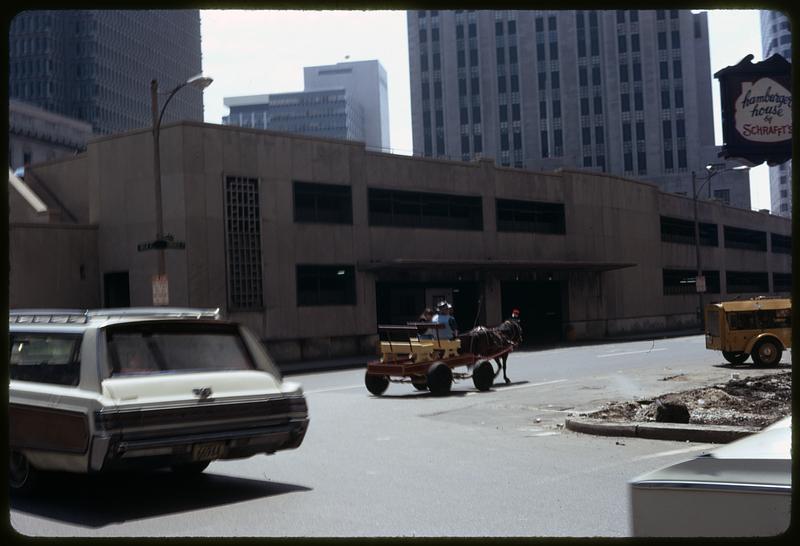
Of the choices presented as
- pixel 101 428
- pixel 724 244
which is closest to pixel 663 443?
pixel 101 428

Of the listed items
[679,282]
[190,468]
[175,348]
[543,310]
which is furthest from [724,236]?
[175,348]

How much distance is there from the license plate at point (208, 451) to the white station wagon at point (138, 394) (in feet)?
0.03

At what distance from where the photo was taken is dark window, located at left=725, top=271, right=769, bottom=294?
66269 millimetres

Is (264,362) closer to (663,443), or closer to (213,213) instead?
(663,443)

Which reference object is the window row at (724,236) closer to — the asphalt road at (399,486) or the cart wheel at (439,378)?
the cart wheel at (439,378)

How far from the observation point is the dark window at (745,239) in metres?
66.6

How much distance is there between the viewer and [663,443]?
1111 centimetres

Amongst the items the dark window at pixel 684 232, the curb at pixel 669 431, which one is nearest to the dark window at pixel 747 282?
the dark window at pixel 684 232

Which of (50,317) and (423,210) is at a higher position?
(423,210)

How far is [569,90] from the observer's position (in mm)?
115500

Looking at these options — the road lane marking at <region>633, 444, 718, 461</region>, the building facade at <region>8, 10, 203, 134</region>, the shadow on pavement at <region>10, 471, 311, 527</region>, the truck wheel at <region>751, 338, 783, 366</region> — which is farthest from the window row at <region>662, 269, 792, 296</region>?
the building facade at <region>8, 10, 203, 134</region>

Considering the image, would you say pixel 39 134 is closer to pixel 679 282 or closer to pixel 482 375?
pixel 679 282

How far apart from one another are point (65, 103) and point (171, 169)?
10162 centimetres

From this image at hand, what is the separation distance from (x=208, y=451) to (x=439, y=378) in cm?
1064
